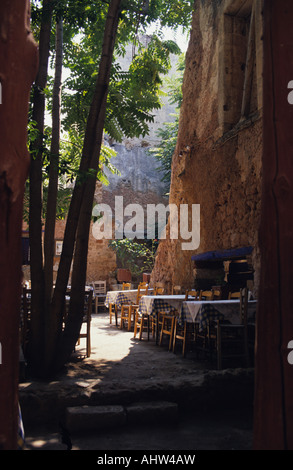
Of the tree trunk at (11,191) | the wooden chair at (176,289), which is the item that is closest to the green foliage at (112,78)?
the wooden chair at (176,289)

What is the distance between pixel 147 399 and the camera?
4.30 m

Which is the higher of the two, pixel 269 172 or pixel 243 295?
pixel 269 172

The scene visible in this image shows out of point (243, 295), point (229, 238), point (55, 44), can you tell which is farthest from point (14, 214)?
point (229, 238)

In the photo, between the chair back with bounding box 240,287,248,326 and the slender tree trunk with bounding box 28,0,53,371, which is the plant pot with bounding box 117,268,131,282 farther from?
the slender tree trunk with bounding box 28,0,53,371

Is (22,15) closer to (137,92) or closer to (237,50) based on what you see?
(137,92)

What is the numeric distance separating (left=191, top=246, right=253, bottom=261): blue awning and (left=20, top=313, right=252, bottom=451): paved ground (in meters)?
3.06

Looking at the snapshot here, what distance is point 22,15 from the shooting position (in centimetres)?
203

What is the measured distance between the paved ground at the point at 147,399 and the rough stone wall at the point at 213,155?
3.10 metres

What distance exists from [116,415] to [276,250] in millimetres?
2566

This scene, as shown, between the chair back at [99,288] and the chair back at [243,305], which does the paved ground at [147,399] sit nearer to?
the chair back at [243,305]

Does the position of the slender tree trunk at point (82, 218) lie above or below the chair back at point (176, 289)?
above

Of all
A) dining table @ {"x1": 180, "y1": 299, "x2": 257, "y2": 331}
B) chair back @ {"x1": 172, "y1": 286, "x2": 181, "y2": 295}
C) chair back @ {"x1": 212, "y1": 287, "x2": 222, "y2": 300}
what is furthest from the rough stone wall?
dining table @ {"x1": 180, "y1": 299, "x2": 257, "y2": 331}

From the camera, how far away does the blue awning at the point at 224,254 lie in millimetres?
8195

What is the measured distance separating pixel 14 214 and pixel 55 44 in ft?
21.7
